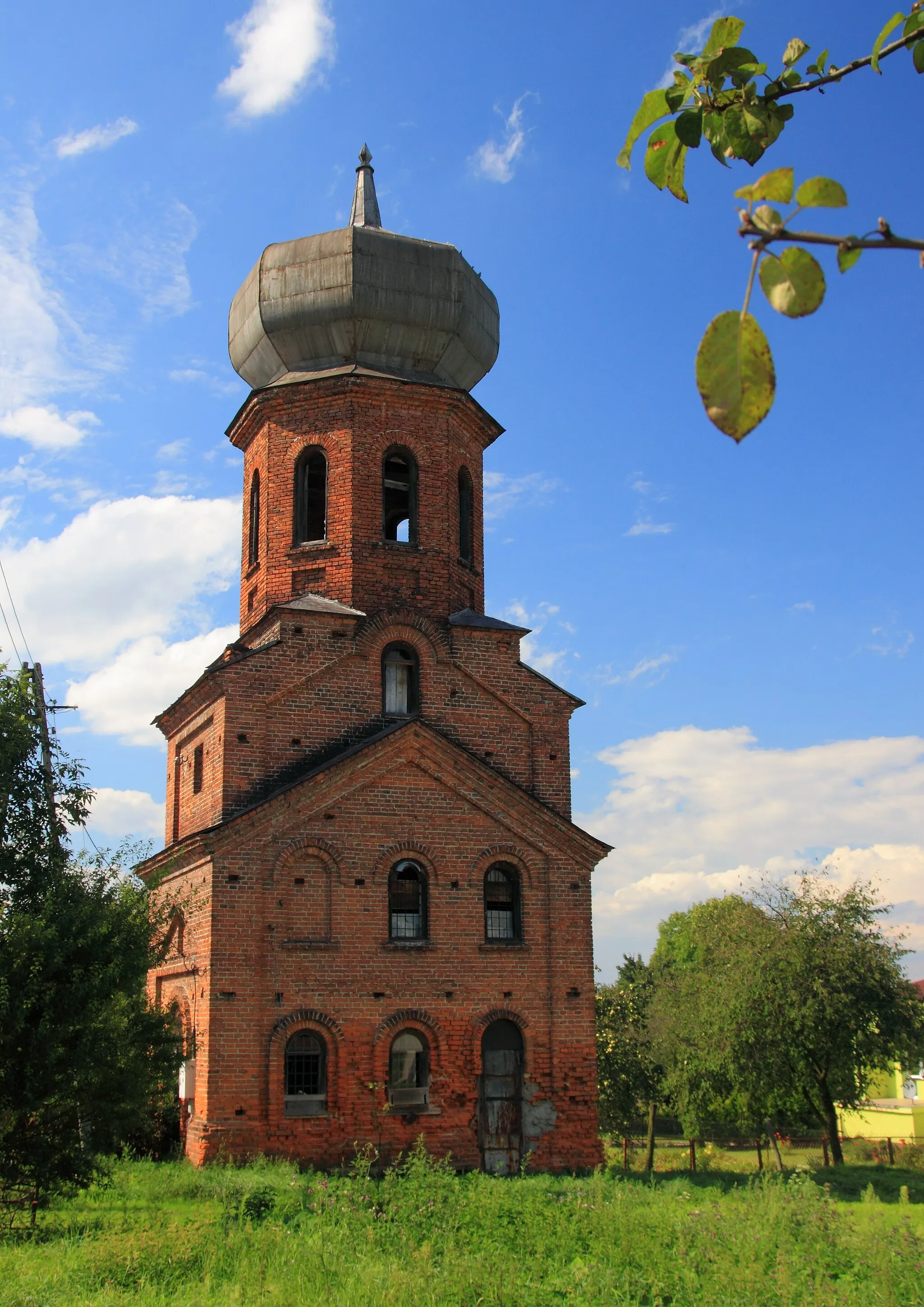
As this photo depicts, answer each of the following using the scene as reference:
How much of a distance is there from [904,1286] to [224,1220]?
613cm

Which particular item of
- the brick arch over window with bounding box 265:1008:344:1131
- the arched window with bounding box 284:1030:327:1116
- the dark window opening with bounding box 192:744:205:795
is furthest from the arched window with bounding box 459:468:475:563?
the arched window with bounding box 284:1030:327:1116

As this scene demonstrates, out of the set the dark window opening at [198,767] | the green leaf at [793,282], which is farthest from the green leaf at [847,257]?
the dark window opening at [198,767]

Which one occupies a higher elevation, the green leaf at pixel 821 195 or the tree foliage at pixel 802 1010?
the green leaf at pixel 821 195

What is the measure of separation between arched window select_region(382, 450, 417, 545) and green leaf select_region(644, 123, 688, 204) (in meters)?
16.7

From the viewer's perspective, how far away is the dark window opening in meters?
18.0

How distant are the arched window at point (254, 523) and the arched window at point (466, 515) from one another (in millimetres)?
3418

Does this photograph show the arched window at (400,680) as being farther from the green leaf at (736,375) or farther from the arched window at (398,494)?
the green leaf at (736,375)

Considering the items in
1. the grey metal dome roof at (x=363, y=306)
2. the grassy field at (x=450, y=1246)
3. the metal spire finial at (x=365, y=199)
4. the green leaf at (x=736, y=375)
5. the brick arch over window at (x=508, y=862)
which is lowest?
the grassy field at (x=450, y=1246)

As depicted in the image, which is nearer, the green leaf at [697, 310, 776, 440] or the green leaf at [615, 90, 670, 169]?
the green leaf at [697, 310, 776, 440]

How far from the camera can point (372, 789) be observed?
16.9m

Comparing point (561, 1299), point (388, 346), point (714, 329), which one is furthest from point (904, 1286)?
point (388, 346)

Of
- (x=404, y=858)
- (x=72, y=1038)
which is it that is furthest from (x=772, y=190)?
(x=404, y=858)

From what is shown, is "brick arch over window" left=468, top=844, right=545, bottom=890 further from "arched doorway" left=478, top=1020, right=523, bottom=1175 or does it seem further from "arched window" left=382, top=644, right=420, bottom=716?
"arched window" left=382, top=644, right=420, bottom=716

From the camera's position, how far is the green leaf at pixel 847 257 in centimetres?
151
